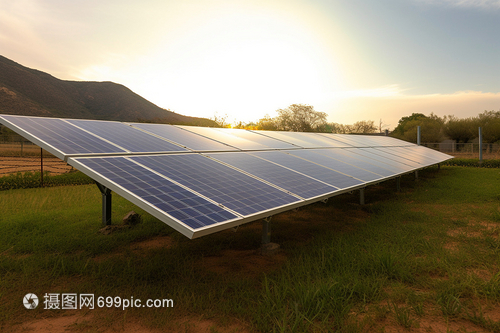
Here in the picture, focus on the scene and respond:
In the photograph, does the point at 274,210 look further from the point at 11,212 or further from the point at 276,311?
the point at 11,212

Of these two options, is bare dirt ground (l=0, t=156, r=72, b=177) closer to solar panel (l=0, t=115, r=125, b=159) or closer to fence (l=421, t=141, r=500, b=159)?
solar panel (l=0, t=115, r=125, b=159)

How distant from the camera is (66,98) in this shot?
102 metres

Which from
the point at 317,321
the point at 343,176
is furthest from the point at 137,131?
the point at 317,321

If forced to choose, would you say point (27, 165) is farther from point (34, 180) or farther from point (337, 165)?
point (337, 165)

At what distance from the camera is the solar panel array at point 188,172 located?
4309 millimetres

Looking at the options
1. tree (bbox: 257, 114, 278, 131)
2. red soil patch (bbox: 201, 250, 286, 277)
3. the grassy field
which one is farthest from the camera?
tree (bbox: 257, 114, 278, 131)

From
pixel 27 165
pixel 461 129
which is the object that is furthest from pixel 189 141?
pixel 461 129

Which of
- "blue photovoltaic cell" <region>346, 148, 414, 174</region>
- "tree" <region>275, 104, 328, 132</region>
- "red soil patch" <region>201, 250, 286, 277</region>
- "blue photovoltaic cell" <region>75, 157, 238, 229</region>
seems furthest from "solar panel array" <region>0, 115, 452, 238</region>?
"tree" <region>275, 104, 328, 132</region>

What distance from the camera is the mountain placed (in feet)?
264

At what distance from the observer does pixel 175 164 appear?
20.1ft

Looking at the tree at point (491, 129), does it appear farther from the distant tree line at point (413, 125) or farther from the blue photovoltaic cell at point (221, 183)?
the blue photovoltaic cell at point (221, 183)

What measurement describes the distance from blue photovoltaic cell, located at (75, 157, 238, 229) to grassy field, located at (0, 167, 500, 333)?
4.99 ft

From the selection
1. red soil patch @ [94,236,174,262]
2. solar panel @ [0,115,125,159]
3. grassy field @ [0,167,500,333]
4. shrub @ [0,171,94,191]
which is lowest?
red soil patch @ [94,236,174,262]

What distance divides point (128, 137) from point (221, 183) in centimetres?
340
